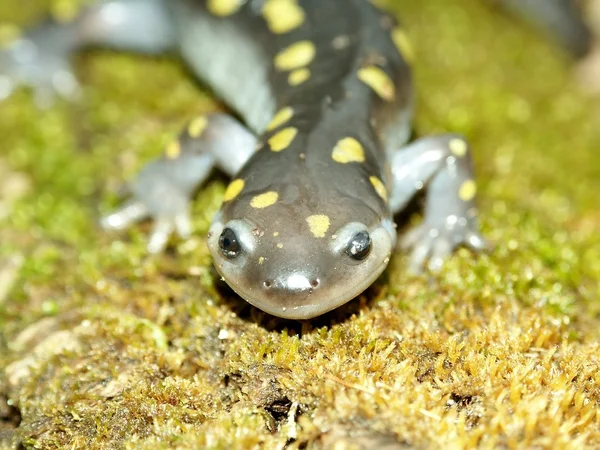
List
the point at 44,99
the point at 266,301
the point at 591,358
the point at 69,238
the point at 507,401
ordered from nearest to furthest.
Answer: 1. the point at 507,401
2. the point at 266,301
3. the point at 591,358
4. the point at 69,238
5. the point at 44,99

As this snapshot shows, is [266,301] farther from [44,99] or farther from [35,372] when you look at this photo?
[44,99]

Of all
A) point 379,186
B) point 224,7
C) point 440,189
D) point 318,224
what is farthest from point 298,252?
point 224,7

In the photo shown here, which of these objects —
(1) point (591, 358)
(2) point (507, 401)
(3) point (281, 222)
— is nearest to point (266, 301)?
(3) point (281, 222)

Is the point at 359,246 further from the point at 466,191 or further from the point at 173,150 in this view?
the point at 173,150

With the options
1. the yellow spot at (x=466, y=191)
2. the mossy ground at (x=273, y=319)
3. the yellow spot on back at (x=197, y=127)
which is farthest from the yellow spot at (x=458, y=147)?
the yellow spot on back at (x=197, y=127)

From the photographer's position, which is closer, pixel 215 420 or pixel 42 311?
pixel 215 420

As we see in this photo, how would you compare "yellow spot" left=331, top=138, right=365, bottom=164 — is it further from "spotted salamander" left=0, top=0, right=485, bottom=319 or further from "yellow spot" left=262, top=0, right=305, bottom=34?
"yellow spot" left=262, top=0, right=305, bottom=34
